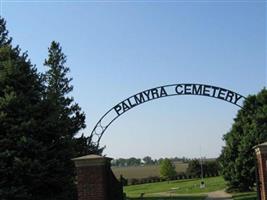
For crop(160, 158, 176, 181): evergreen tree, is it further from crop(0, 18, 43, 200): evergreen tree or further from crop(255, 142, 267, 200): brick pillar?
crop(255, 142, 267, 200): brick pillar

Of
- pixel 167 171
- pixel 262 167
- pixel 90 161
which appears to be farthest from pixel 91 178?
pixel 167 171

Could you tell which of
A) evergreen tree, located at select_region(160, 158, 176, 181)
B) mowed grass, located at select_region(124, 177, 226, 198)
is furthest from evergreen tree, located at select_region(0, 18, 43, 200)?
evergreen tree, located at select_region(160, 158, 176, 181)

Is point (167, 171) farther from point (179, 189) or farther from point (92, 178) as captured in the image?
point (92, 178)

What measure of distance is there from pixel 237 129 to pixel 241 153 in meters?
2.74

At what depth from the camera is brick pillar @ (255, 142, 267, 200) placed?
15133mm

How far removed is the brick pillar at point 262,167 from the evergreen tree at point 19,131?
7186 millimetres

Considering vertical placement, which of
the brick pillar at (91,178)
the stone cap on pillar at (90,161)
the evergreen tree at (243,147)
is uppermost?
the evergreen tree at (243,147)

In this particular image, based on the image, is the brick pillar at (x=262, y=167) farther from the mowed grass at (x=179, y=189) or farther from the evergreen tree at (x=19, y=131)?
the mowed grass at (x=179, y=189)

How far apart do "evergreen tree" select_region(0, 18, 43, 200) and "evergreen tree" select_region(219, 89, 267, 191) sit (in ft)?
53.9

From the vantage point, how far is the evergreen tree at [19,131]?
18.4m

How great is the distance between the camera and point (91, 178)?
48.1 feet

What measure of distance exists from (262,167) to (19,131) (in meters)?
8.31

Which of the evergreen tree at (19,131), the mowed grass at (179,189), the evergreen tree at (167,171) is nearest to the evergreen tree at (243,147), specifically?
the mowed grass at (179,189)

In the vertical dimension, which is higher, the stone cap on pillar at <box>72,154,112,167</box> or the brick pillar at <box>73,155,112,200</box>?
the stone cap on pillar at <box>72,154,112,167</box>
